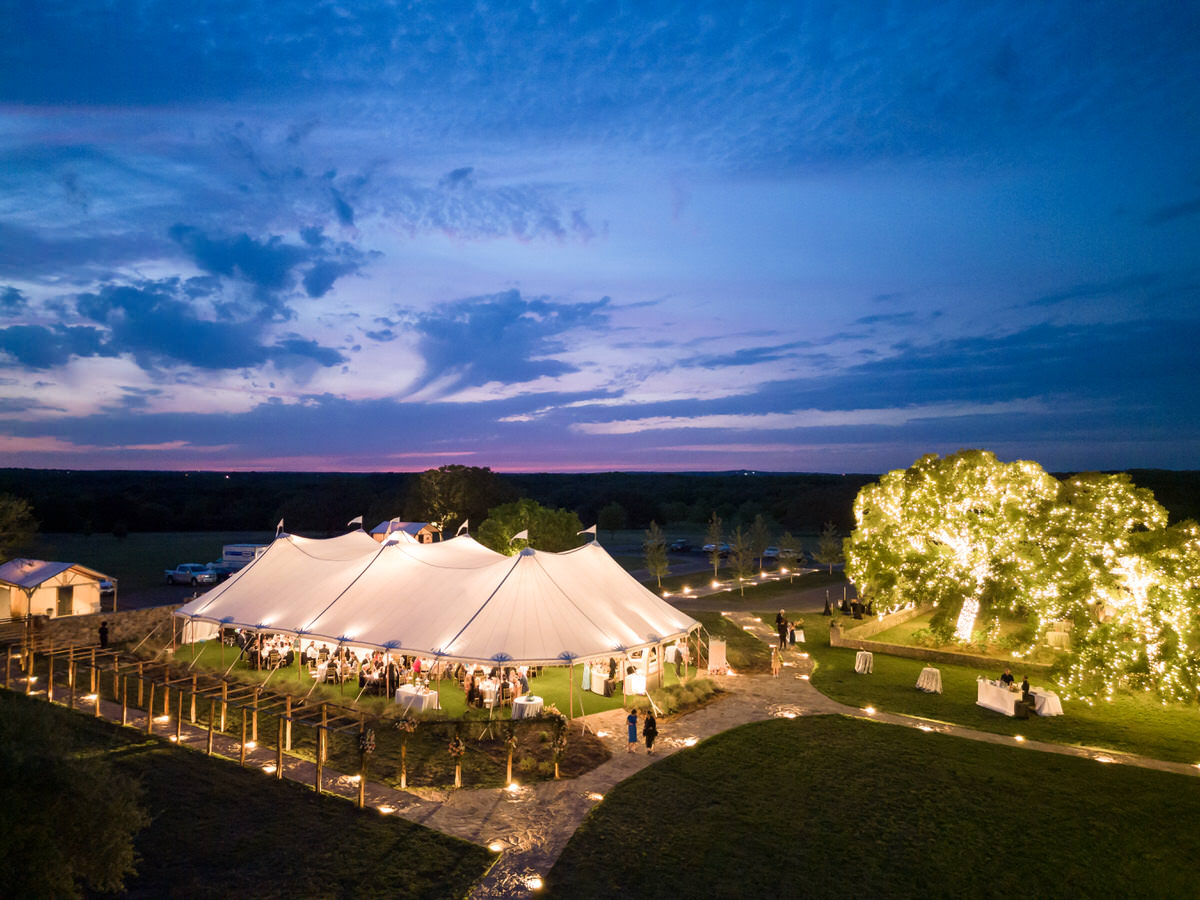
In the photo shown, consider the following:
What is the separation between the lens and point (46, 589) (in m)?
21.7

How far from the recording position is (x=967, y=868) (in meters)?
8.87

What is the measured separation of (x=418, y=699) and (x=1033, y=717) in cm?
1438

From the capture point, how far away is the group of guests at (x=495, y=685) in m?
15.4

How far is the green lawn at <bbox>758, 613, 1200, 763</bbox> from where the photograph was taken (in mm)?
13875

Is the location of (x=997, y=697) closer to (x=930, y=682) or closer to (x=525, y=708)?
(x=930, y=682)

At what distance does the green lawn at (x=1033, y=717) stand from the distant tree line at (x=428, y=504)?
33.0 m

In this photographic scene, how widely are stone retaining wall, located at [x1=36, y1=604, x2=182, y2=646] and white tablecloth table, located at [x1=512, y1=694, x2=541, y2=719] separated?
44.2 ft

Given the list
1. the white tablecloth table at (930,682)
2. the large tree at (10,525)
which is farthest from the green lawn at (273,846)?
the large tree at (10,525)

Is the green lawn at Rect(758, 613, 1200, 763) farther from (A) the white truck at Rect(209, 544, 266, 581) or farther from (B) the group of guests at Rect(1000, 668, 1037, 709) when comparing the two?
(A) the white truck at Rect(209, 544, 266, 581)

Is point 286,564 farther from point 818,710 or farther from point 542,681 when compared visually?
point 818,710

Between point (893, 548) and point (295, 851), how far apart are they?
66.1ft

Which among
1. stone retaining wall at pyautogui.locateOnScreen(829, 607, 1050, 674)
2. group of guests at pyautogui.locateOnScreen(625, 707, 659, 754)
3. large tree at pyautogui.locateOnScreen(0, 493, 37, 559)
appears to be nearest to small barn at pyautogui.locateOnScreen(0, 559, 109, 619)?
large tree at pyautogui.locateOnScreen(0, 493, 37, 559)

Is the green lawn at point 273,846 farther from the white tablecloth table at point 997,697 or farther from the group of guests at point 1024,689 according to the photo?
the group of guests at point 1024,689

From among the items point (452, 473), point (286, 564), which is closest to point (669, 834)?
point (286, 564)
